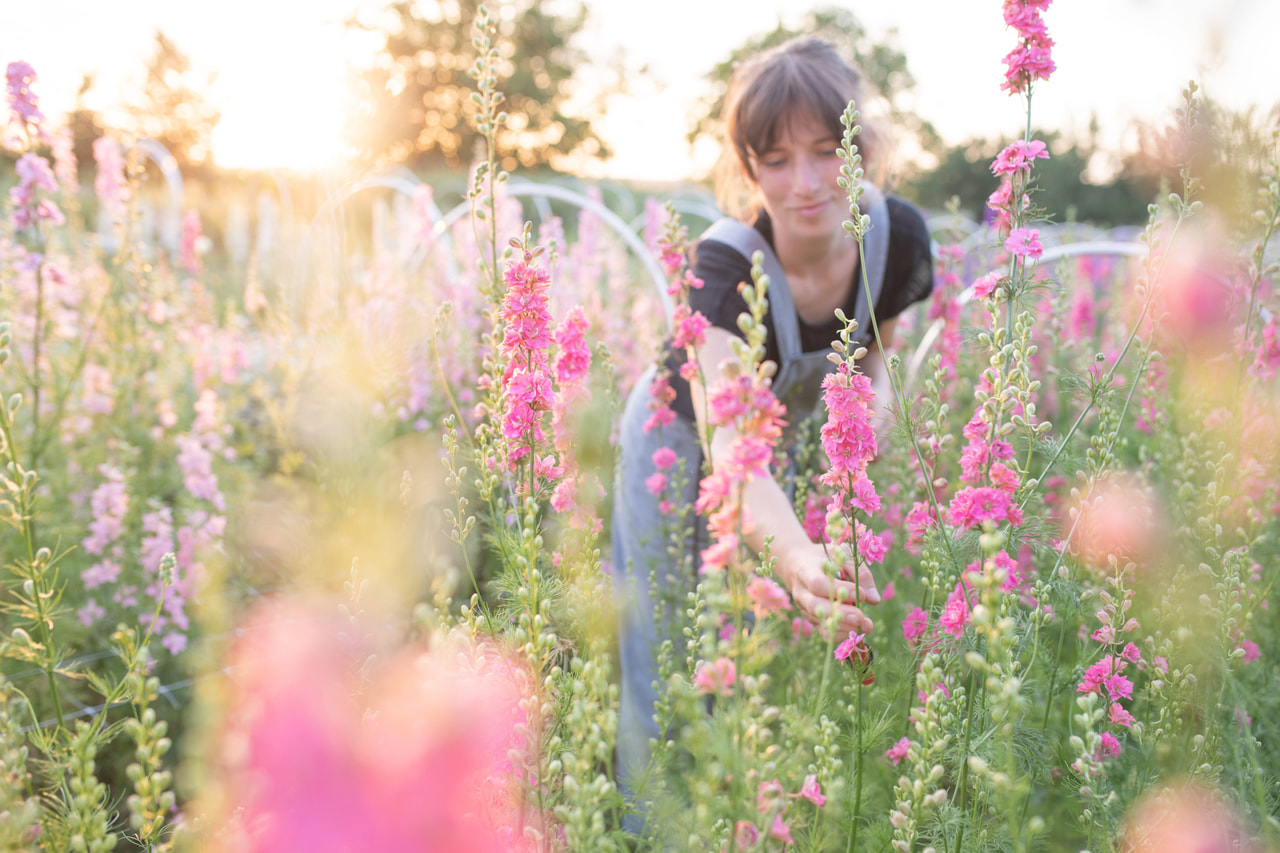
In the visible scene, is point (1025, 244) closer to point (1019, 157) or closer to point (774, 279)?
point (1019, 157)

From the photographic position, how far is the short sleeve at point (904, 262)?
315cm

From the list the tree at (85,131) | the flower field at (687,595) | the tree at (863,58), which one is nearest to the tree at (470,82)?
the tree at (863,58)

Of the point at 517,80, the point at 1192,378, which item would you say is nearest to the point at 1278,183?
the point at 1192,378

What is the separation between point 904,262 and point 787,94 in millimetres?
926

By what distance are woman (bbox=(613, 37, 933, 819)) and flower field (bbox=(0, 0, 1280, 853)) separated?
205mm

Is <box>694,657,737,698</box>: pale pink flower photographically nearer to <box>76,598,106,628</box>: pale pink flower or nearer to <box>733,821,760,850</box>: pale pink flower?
<box>733,821,760,850</box>: pale pink flower

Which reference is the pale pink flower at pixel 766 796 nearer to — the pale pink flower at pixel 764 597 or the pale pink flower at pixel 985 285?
the pale pink flower at pixel 764 597

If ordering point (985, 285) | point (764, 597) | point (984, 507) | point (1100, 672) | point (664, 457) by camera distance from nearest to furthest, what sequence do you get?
point (764, 597), point (984, 507), point (985, 285), point (1100, 672), point (664, 457)

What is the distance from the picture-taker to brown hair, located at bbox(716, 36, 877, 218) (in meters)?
2.61

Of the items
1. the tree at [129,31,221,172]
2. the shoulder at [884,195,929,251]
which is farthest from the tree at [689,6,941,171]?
the shoulder at [884,195,929,251]

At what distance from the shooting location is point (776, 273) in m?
2.83

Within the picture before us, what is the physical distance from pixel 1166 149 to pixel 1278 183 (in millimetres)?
922

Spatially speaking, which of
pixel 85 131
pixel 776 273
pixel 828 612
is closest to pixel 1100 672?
pixel 828 612

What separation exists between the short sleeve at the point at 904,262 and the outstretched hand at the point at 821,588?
173cm
